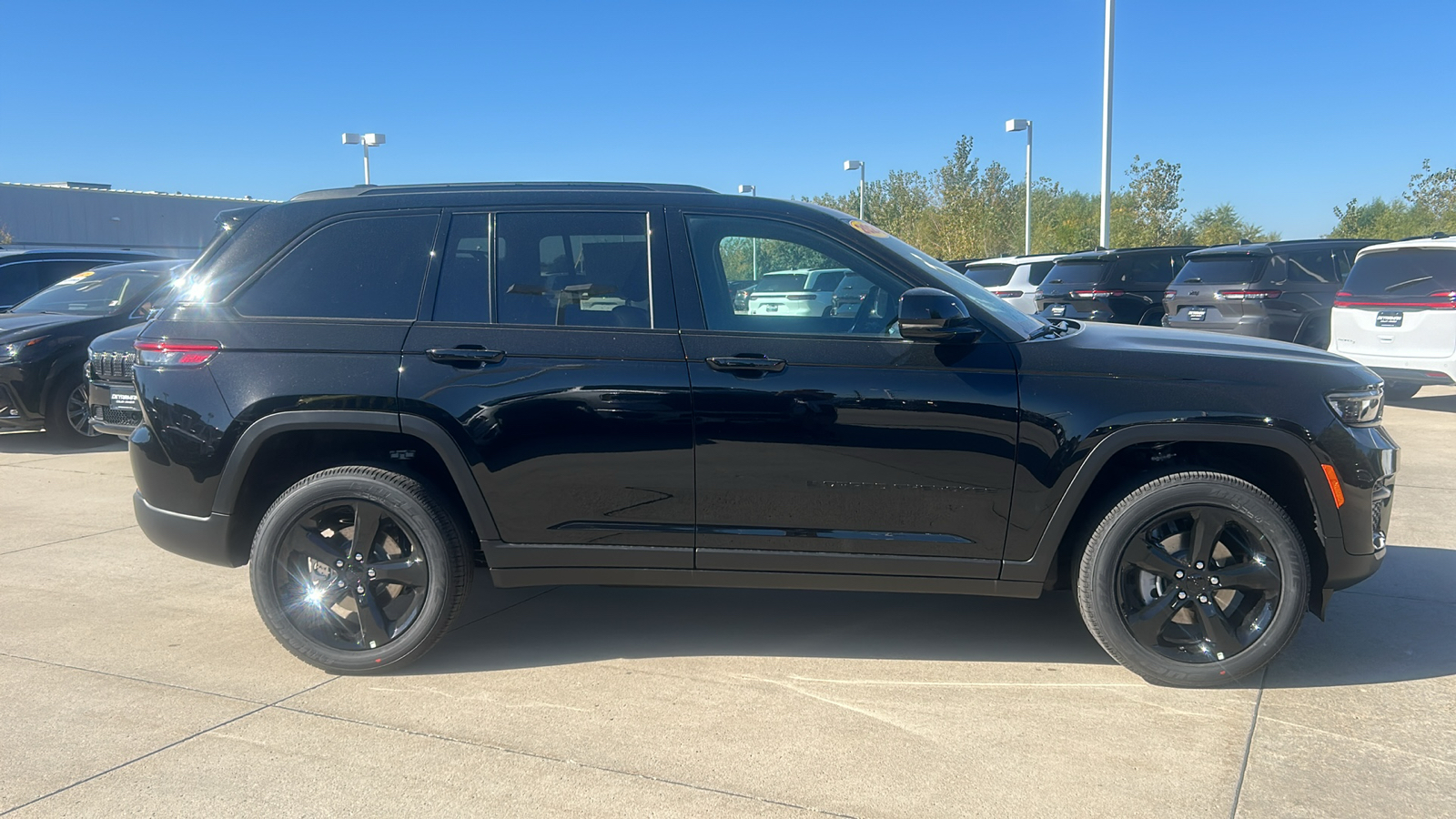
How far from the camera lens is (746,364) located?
375 cm

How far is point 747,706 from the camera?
3.69 m

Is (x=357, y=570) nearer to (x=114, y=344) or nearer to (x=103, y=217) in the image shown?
(x=114, y=344)

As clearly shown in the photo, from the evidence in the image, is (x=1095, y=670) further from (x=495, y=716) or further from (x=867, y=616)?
(x=495, y=716)

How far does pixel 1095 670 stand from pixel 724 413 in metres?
1.76

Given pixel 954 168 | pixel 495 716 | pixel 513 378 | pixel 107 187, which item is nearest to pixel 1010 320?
pixel 513 378

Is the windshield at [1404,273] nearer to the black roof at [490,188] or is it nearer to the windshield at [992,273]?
the windshield at [992,273]

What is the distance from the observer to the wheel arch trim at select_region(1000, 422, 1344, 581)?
3.63 m

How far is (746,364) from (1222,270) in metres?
10.9

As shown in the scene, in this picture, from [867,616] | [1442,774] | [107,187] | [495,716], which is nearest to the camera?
[1442,774]

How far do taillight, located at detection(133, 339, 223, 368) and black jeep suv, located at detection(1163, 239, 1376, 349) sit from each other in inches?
457

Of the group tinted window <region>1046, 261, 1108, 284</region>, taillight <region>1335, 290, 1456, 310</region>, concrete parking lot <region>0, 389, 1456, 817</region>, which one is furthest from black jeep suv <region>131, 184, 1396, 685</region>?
tinted window <region>1046, 261, 1108, 284</region>

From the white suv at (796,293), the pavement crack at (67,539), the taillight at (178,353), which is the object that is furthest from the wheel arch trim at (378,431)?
the pavement crack at (67,539)

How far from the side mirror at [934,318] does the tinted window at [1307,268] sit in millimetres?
10322

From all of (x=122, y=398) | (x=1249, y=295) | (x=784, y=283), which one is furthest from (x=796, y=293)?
(x=1249, y=295)
